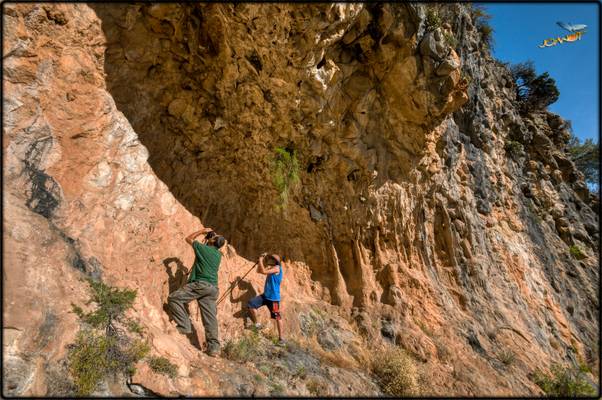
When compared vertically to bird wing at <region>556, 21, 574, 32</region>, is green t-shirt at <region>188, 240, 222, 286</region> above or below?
below

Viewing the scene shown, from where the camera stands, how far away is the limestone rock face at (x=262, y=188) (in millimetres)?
4074

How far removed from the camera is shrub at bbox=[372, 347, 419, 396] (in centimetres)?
541

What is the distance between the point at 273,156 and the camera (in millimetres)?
6863

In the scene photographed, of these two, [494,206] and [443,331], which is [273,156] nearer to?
[443,331]

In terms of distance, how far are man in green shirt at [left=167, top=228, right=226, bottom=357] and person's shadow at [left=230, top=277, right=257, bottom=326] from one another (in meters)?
1.23

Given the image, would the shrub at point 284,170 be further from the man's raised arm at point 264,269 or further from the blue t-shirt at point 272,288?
the blue t-shirt at point 272,288

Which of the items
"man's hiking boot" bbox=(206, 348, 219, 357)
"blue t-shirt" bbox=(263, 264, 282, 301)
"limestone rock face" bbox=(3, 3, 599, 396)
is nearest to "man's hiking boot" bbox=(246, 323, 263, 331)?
"limestone rock face" bbox=(3, 3, 599, 396)

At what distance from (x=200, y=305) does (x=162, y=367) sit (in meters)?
1.23

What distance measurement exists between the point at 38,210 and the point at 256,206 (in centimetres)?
386

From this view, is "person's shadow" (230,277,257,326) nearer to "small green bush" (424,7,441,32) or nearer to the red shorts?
the red shorts

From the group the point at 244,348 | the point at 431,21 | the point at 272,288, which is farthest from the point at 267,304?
the point at 431,21

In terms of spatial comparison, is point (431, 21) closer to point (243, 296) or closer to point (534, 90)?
point (243, 296)

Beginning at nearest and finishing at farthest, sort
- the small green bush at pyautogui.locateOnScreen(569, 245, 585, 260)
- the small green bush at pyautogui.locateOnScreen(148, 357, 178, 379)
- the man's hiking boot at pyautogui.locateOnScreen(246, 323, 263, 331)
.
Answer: the small green bush at pyautogui.locateOnScreen(148, 357, 178, 379) < the man's hiking boot at pyautogui.locateOnScreen(246, 323, 263, 331) < the small green bush at pyautogui.locateOnScreen(569, 245, 585, 260)

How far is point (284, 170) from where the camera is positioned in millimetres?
6945
